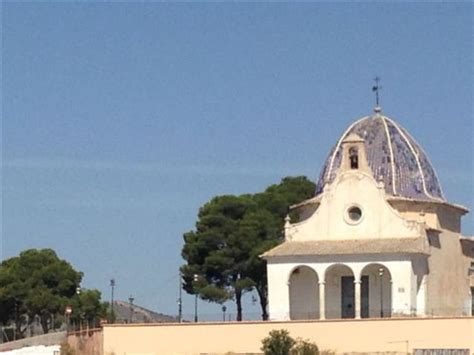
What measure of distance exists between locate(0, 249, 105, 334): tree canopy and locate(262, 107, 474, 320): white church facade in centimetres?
1650

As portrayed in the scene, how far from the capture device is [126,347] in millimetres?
57781

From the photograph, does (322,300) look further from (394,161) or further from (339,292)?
(394,161)

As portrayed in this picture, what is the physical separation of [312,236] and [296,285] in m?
2.00

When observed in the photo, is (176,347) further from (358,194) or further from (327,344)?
(358,194)

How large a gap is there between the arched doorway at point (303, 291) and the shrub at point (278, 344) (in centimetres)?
594

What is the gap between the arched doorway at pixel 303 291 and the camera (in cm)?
6084

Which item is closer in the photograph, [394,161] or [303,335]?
[303,335]

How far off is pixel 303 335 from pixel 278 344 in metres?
2.01

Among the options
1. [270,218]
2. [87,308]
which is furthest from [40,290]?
[270,218]

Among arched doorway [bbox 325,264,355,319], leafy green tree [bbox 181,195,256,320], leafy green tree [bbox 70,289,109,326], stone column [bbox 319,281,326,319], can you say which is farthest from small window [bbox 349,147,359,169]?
leafy green tree [bbox 70,289,109,326]

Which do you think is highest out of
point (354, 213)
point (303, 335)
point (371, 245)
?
point (354, 213)

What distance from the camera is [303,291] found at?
2406 inches

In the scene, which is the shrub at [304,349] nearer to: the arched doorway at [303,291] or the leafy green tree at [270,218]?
the arched doorway at [303,291]

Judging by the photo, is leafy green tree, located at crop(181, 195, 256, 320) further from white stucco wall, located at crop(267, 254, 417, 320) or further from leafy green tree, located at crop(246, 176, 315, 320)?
white stucco wall, located at crop(267, 254, 417, 320)
